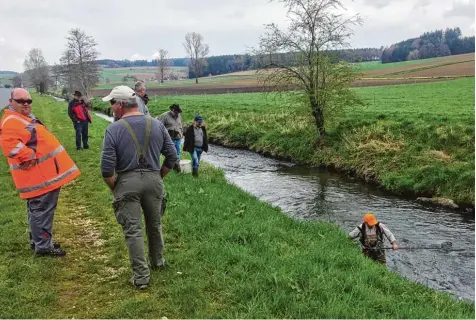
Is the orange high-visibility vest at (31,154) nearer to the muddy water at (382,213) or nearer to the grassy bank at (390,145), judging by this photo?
the muddy water at (382,213)

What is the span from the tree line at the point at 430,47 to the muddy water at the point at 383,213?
4516 inches

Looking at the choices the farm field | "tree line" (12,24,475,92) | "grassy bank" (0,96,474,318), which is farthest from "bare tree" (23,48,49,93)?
"grassy bank" (0,96,474,318)

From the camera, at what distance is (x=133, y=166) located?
517 centimetres

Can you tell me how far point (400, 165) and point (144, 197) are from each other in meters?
13.9

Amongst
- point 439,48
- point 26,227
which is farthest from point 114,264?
point 439,48

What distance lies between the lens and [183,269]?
602cm

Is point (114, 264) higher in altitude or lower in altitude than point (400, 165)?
higher

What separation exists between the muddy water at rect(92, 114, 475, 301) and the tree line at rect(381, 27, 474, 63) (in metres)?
115

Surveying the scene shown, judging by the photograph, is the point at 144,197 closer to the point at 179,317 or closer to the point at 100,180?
the point at 179,317

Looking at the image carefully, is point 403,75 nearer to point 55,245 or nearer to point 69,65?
point 69,65

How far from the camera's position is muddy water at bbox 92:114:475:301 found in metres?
8.62

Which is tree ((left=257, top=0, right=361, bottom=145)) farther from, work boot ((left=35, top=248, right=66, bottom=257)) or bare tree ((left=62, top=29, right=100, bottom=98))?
bare tree ((left=62, top=29, right=100, bottom=98))

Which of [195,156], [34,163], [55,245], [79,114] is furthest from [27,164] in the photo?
[79,114]

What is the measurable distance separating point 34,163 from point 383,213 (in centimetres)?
999
